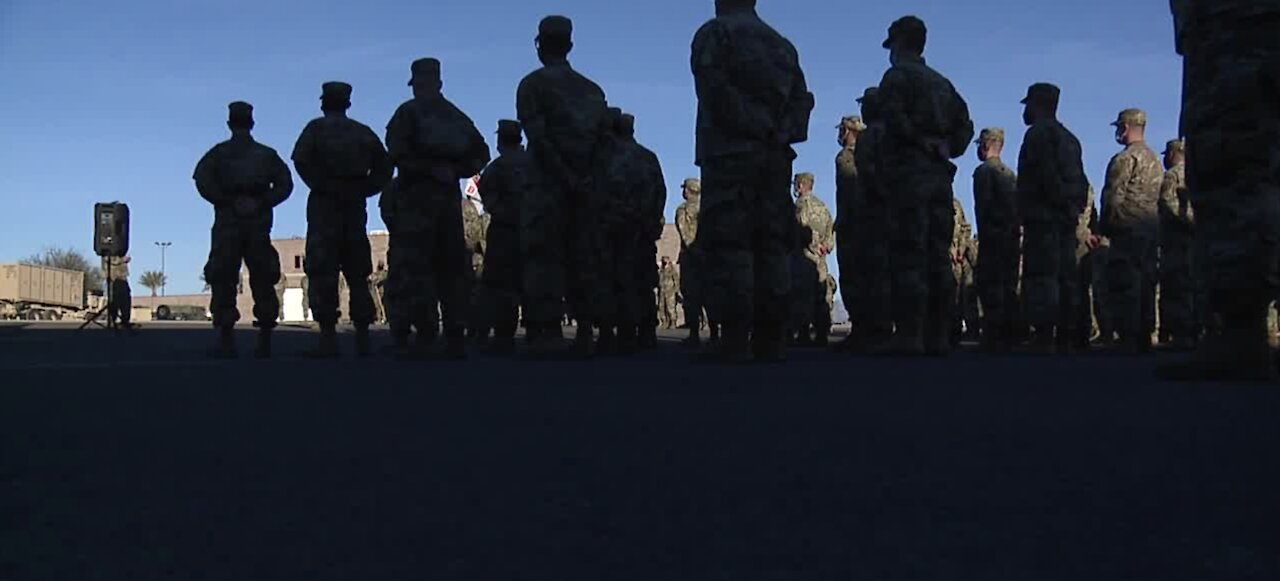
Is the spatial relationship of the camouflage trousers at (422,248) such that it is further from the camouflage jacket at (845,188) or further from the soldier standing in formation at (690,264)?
the camouflage jacket at (845,188)

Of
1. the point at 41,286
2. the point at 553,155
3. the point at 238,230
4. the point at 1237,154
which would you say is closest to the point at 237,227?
the point at 238,230

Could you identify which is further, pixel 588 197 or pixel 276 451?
pixel 588 197

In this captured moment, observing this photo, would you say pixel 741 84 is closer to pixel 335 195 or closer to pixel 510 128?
pixel 335 195

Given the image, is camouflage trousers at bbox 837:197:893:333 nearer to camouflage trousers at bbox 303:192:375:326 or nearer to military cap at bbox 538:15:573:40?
military cap at bbox 538:15:573:40

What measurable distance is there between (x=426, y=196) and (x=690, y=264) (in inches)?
241

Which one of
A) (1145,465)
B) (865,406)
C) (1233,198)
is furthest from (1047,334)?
(1145,465)

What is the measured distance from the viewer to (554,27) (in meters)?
9.22

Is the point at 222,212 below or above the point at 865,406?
above

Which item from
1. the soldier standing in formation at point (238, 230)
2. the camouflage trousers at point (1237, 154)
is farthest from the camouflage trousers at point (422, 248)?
the camouflage trousers at point (1237, 154)

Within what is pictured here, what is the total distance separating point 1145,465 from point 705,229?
5.27 meters

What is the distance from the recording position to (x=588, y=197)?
30.7 feet

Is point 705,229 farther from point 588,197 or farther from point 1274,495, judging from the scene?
point 1274,495

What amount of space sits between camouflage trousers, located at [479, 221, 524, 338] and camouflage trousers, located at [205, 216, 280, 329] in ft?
6.85

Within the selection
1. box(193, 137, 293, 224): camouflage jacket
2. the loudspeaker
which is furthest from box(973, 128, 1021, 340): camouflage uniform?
the loudspeaker
